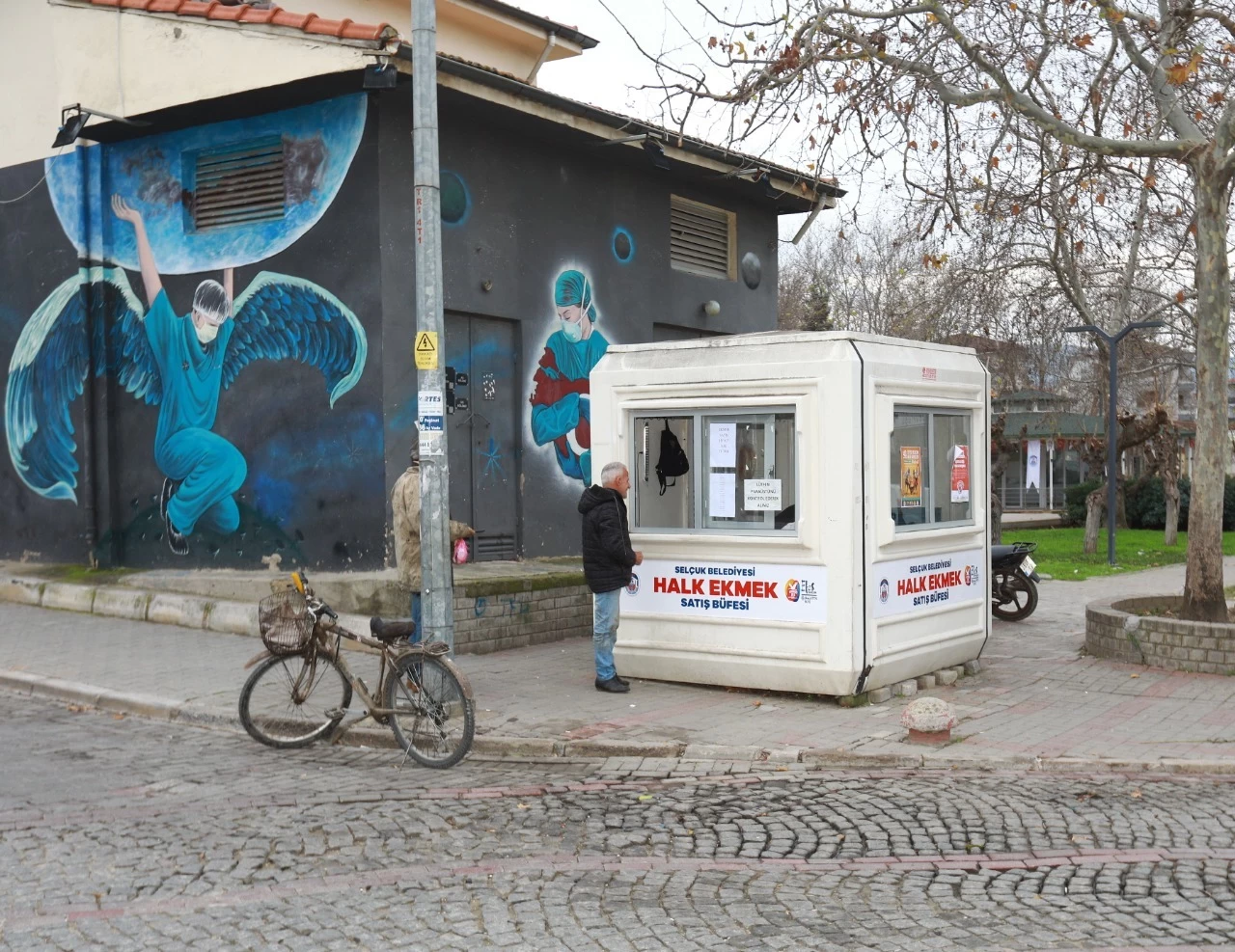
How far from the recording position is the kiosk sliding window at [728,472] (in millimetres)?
9578

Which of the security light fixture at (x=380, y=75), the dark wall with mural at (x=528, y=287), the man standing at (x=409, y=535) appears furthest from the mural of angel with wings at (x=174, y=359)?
the man standing at (x=409, y=535)

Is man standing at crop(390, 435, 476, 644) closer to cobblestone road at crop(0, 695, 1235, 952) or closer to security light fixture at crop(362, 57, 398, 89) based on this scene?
cobblestone road at crop(0, 695, 1235, 952)

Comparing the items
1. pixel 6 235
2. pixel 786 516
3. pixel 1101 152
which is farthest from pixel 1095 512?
pixel 6 235

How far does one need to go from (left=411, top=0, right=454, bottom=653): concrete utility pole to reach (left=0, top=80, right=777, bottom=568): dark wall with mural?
11.0 feet

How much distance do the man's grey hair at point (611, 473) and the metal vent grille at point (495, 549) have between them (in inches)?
161

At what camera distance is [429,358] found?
29.3 ft

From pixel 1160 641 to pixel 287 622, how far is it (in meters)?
7.10

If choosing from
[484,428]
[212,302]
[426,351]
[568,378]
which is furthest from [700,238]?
[426,351]

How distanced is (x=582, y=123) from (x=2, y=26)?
7.18m

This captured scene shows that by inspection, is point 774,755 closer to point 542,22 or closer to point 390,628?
point 390,628

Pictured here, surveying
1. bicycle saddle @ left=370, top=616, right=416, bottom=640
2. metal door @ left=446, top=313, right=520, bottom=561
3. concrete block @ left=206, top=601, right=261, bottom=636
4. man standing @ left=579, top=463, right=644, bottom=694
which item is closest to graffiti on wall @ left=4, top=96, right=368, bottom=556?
concrete block @ left=206, top=601, right=261, bottom=636

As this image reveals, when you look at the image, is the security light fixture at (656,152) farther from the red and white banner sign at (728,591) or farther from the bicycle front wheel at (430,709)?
the bicycle front wheel at (430,709)

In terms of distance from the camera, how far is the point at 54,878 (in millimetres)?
5508

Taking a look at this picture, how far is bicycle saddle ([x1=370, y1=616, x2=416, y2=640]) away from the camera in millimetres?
7941
